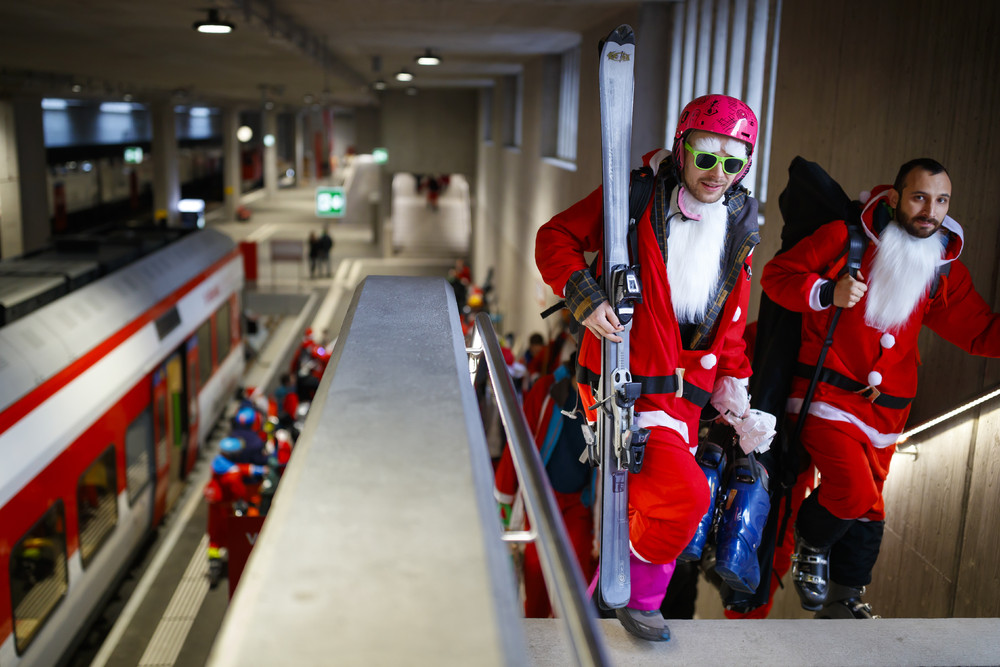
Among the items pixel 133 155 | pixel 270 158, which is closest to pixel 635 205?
pixel 133 155

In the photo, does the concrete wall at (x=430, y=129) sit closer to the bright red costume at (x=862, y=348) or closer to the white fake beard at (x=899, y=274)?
the bright red costume at (x=862, y=348)

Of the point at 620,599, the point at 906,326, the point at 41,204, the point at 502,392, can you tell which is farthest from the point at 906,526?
the point at 41,204

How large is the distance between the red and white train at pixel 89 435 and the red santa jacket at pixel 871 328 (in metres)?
4.44

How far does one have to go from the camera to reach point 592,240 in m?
3.35

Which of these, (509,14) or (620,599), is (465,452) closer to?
(620,599)

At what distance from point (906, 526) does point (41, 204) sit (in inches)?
654

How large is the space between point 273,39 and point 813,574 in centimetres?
788

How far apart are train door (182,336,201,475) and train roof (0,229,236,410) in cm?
78

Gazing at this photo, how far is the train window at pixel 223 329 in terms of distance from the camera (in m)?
12.8

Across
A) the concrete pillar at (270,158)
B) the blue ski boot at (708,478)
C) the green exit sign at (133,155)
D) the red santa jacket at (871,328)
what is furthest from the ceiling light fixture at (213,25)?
the concrete pillar at (270,158)

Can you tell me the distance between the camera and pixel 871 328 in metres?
3.65

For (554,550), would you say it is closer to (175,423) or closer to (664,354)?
(664,354)

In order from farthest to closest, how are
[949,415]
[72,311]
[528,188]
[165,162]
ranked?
[165,162] < [528,188] < [72,311] < [949,415]

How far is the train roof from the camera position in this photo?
236 inches
